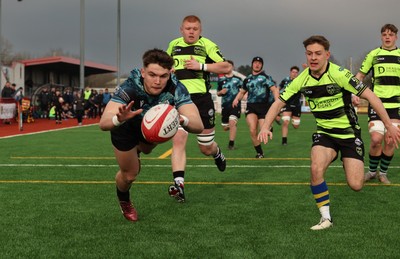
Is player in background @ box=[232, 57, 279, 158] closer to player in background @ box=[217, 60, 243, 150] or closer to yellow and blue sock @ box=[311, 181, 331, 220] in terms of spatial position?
A: player in background @ box=[217, 60, 243, 150]

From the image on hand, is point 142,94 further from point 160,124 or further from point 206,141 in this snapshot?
point 206,141

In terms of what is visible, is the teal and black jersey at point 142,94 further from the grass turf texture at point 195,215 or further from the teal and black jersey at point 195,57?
the teal and black jersey at point 195,57

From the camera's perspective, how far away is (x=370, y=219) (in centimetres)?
572

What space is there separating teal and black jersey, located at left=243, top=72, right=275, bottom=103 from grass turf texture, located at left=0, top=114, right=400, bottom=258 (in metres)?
2.94

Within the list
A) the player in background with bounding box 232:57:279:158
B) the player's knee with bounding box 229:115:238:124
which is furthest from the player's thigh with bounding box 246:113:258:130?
the player's knee with bounding box 229:115:238:124

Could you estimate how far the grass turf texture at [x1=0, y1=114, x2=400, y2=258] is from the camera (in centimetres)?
455

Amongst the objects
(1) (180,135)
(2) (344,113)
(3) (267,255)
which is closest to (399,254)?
(3) (267,255)

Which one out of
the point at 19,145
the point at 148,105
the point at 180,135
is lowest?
the point at 19,145

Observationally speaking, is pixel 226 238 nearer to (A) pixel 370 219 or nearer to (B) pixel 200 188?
(A) pixel 370 219

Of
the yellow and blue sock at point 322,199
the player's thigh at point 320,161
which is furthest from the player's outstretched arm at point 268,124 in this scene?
the yellow and blue sock at point 322,199

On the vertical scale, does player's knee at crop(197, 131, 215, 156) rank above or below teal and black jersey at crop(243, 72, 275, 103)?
below

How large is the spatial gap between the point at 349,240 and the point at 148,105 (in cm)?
228

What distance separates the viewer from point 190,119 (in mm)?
4965

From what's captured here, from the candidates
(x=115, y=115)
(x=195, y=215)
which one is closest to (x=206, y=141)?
(x=195, y=215)
